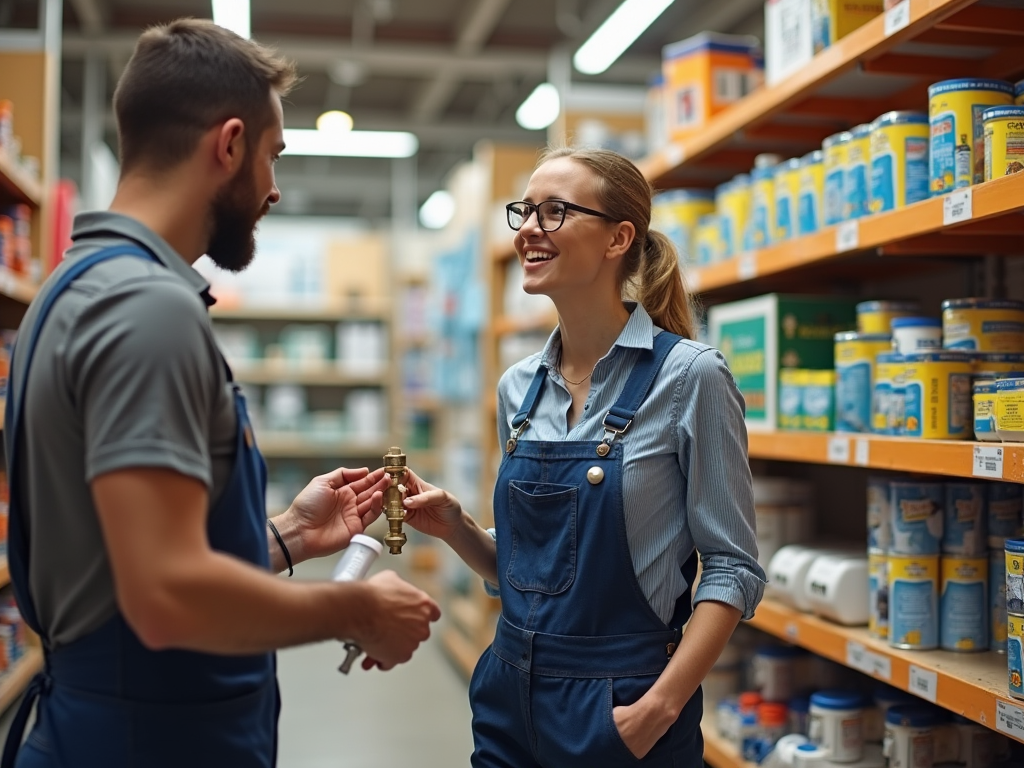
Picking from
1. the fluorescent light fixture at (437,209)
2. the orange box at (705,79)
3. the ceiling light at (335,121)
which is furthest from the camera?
the fluorescent light fixture at (437,209)

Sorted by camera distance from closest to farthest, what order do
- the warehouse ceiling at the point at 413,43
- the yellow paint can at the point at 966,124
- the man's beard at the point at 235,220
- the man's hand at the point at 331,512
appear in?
1. the man's beard at the point at 235,220
2. the man's hand at the point at 331,512
3. the yellow paint can at the point at 966,124
4. the warehouse ceiling at the point at 413,43

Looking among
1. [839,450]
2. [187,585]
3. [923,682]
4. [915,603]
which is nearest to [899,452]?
[839,450]

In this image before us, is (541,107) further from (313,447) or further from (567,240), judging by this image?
(567,240)

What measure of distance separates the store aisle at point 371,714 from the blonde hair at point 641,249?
2.74 meters

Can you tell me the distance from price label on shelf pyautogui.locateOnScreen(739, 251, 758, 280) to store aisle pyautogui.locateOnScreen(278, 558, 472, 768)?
238 centimetres

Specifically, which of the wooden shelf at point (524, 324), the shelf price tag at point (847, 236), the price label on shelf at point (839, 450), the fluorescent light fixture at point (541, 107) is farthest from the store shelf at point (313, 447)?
the shelf price tag at point (847, 236)

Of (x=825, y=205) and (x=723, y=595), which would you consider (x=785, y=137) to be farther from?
(x=723, y=595)

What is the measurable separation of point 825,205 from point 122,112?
1.94 m

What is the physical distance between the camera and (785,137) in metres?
3.28

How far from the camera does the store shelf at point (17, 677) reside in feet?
13.1

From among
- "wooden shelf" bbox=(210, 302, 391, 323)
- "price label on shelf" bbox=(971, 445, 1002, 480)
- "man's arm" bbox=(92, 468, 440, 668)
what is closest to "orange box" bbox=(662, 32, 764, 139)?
"price label on shelf" bbox=(971, 445, 1002, 480)

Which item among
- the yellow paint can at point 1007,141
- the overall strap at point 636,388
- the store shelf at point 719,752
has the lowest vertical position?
the store shelf at point 719,752

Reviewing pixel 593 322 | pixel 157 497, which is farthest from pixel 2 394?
pixel 157 497

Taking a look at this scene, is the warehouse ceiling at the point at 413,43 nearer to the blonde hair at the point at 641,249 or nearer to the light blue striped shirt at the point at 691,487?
the blonde hair at the point at 641,249
